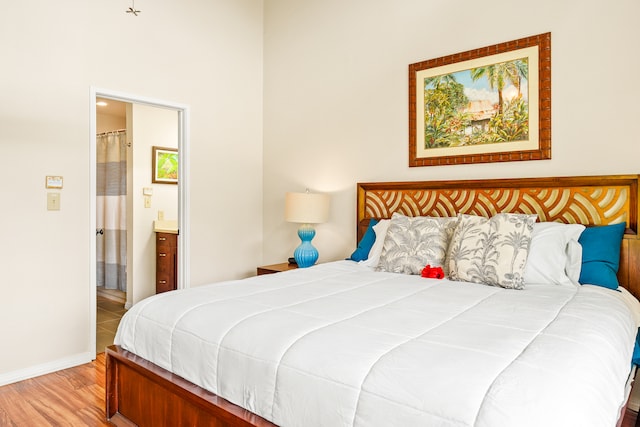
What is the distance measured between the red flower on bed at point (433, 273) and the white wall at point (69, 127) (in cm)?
226

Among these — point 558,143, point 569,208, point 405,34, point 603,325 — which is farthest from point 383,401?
point 405,34

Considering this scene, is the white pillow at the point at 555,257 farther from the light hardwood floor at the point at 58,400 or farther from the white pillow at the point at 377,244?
the light hardwood floor at the point at 58,400

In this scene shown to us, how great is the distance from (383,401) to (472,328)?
52cm

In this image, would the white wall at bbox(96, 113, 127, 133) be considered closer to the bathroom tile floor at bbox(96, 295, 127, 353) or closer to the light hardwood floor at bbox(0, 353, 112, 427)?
the bathroom tile floor at bbox(96, 295, 127, 353)

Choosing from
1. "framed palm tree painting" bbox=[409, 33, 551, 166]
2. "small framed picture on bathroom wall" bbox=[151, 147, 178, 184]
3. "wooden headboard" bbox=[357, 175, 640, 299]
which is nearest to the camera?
"wooden headboard" bbox=[357, 175, 640, 299]

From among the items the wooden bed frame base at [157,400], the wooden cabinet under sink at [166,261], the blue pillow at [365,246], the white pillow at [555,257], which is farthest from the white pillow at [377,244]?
the wooden cabinet under sink at [166,261]

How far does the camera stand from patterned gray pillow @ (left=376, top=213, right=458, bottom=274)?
8.65 feet

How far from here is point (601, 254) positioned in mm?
2309

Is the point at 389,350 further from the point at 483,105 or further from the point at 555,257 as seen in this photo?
the point at 483,105

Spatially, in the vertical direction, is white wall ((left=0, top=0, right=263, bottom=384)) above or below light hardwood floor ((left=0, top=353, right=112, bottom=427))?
above

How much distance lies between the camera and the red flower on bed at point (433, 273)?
8.27ft

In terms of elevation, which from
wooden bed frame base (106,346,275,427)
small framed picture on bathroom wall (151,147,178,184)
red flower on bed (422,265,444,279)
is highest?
small framed picture on bathroom wall (151,147,178,184)

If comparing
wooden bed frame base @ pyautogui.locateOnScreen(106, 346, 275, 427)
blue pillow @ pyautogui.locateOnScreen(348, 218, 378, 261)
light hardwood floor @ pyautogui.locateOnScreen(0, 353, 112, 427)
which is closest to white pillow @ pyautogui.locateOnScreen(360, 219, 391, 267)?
blue pillow @ pyautogui.locateOnScreen(348, 218, 378, 261)

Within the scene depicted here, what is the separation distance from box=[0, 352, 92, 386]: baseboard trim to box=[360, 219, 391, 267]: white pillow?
7.16 ft
